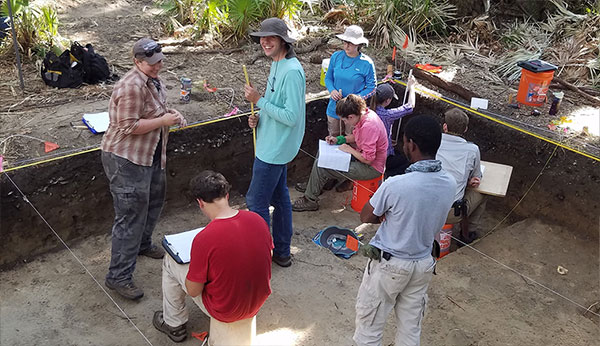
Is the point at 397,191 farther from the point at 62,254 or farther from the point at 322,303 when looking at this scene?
the point at 62,254

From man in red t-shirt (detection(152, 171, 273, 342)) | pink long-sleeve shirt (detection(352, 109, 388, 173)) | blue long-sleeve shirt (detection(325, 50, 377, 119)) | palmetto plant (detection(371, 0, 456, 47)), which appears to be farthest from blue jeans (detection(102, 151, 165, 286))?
palmetto plant (detection(371, 0, 456, 47))

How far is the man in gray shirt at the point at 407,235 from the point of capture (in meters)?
3.38

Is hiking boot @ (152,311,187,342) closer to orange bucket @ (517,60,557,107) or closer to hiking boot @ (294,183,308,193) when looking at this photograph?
hiking boot @ (294,183,308,193)

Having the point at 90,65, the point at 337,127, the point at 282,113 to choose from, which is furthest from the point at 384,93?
the point at 90,65

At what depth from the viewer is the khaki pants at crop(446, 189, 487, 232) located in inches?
215

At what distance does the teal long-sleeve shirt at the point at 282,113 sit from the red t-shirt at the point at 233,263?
1.14 m

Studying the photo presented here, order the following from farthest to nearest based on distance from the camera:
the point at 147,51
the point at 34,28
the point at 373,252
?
the point at 34,28 → the point at 147,51 → the point at 373,252

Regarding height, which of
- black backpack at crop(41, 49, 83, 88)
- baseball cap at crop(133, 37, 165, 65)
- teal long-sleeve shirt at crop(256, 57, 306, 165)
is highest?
baseball cap at crop(133, 37, 165, 65)

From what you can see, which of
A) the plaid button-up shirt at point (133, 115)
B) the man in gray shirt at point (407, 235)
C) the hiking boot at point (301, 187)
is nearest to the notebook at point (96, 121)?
the plaid button-up shirt at point (133, 115)

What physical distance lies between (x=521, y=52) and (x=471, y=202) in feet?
12.6

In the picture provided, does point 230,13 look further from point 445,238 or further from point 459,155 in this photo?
point 445,238

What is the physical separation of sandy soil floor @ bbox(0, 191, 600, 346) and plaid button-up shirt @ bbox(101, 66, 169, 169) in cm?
129

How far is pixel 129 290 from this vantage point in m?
4.68

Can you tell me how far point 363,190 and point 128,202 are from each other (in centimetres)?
271
